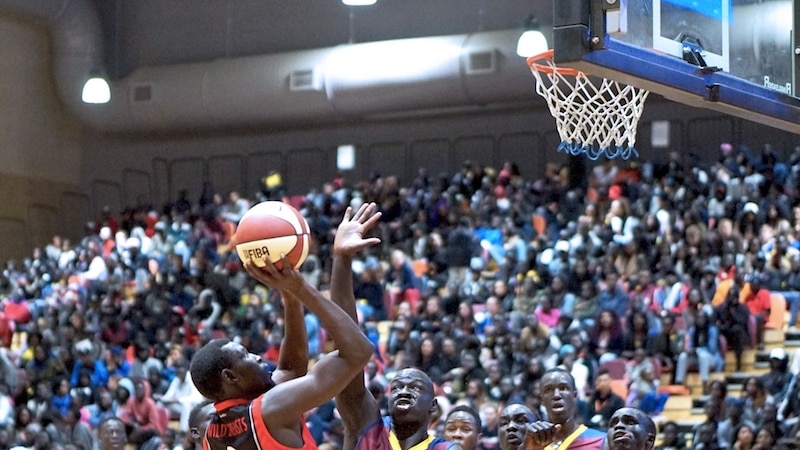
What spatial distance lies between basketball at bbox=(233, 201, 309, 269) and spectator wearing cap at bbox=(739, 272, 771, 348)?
9645 mm

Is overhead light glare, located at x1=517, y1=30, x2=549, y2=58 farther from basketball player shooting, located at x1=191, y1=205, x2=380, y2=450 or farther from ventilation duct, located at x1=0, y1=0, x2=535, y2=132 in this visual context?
basketball player shooting, located at x1=191, y1=205, x2=380, y2=450

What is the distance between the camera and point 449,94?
20.0m

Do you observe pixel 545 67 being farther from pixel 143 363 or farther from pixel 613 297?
pixel 143 363

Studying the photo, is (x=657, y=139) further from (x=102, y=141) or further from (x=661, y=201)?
(x=102, y=141)

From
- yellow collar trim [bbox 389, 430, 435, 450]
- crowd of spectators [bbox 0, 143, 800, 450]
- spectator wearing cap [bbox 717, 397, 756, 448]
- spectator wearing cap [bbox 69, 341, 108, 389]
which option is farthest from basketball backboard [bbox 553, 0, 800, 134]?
spectator wearing cap [bbox 69, 341, 108, 389]

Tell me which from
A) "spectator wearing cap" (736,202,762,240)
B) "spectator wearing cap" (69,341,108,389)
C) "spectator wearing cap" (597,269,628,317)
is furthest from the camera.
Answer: "spectator wearing cap" (69,341,108,389)

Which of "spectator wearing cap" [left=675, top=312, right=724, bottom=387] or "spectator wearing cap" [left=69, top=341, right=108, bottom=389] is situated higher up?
"spectator wearing cap" [left=675, top=312, right=724, bottom=387]

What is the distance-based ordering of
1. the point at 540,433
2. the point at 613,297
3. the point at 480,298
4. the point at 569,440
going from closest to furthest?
the point at 540,433, the point at 569,440, the point at 613,297, the point at 480,298

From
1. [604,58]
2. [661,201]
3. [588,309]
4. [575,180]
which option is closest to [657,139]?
[575,180]

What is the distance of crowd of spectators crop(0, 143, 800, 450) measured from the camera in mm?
12609

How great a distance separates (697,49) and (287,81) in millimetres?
16585

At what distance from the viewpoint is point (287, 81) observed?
21.7 metres

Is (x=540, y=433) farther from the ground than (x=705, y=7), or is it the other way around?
(x=705, y=7)

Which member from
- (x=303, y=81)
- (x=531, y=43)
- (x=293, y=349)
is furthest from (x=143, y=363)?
(x=293, y=349)
